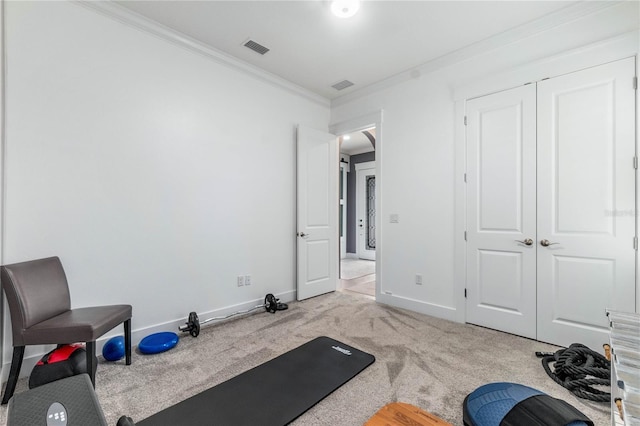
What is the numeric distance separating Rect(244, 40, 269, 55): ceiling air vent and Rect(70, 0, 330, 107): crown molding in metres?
0.31

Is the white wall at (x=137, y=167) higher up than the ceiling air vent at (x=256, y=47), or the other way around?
the ceiling air vent at (x=256, y=47)

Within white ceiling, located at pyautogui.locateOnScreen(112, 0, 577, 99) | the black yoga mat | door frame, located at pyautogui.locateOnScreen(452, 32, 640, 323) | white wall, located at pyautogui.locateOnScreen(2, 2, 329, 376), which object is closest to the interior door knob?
door frame, located at pyautogui.locateOnScreen(452, 32, 640, 323)

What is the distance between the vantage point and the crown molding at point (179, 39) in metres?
2.40

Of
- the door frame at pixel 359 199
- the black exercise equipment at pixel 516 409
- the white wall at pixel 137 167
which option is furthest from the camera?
the door frame at pixel 359 199

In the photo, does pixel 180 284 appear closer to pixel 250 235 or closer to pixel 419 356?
pixel 250 235

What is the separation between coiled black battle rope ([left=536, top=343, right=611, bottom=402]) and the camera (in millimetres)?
1839

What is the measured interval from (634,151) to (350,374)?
2.81m

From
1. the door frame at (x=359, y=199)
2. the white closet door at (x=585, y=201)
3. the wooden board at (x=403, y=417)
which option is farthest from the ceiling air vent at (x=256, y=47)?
the door frame at (x=359, y=199)

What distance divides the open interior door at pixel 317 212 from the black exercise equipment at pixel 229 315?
48cm

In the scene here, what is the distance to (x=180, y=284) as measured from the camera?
288 cm

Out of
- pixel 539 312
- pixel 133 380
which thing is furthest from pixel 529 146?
pixel 133 380

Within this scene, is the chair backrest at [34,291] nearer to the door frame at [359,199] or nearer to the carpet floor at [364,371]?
the carpet floor at [364,371]

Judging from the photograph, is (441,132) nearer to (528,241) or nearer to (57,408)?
(528,241)

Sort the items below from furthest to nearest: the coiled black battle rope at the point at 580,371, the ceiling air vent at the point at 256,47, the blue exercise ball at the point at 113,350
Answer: the ceiling air vent at the point at 256,47, the blue exercise ball at the point at 113,350, the coiled black battle rope at the point at 580,371
